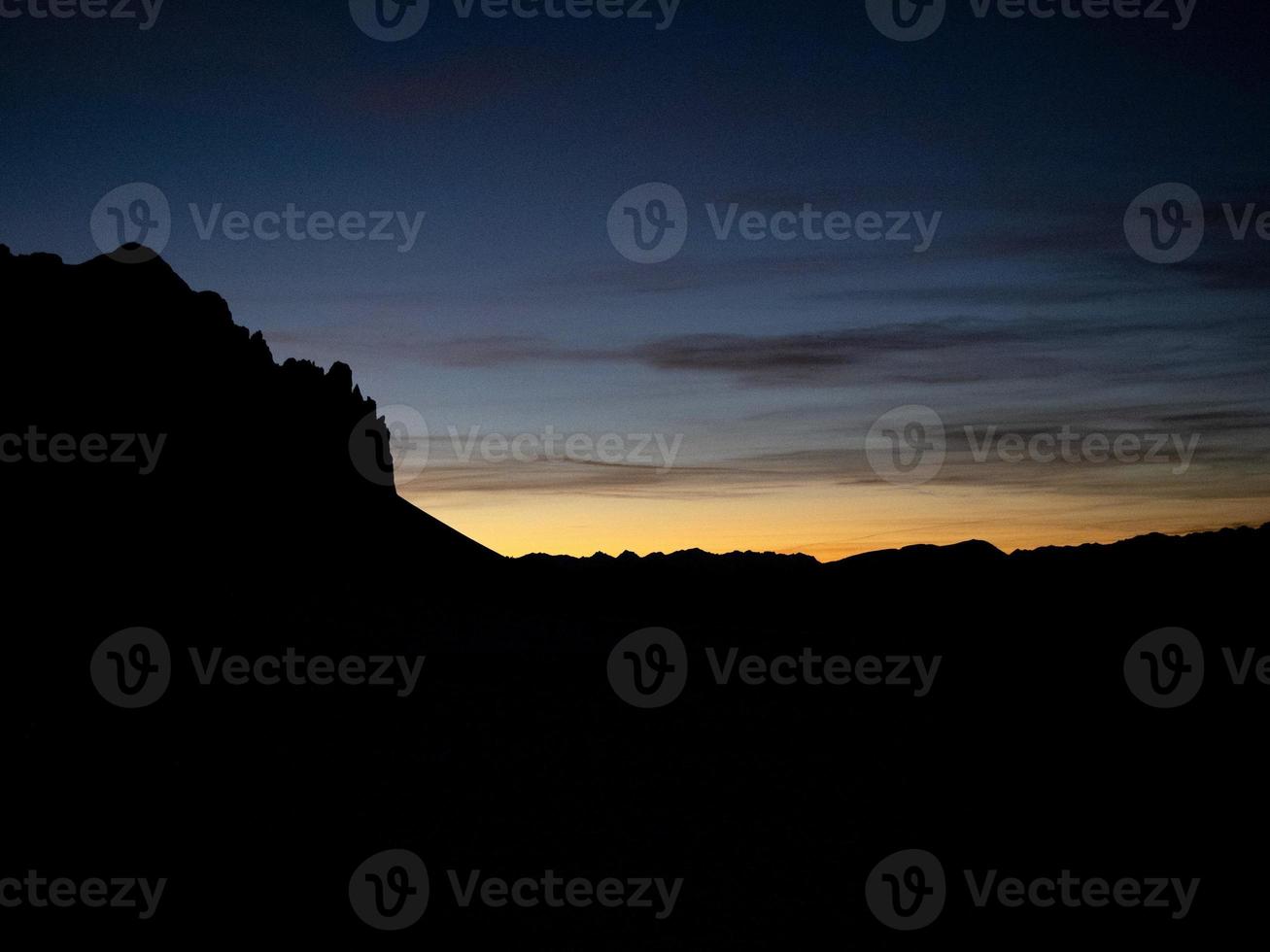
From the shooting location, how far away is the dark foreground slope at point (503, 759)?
14.4m

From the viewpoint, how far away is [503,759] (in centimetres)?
2278

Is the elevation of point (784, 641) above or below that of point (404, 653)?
above

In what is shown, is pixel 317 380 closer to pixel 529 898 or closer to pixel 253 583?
pixel 253 583

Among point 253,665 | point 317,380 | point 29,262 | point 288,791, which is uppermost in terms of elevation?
point 317,380

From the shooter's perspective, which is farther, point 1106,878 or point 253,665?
point 253,665

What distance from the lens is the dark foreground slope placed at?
47.2 ft

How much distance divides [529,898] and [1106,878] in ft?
32.4

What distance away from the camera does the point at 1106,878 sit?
1662cm

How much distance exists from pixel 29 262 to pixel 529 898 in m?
54.8

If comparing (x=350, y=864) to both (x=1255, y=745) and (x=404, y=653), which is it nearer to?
(x=404, y=653)

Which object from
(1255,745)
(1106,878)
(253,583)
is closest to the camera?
(1106,878)

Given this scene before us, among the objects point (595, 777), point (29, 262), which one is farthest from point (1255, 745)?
point (29, 262)

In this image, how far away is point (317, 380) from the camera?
3349 inches

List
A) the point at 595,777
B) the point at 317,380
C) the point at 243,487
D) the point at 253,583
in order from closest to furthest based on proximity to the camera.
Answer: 1. the point at 595,777
2. the point at 253,583
3. the point at 243,487
4. the point at 317,380
